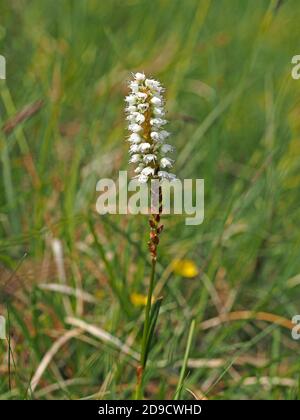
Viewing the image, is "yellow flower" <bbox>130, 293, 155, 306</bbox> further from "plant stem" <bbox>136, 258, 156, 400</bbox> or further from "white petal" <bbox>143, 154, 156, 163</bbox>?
"white petal" <bbox>143, 154, 156, 163</bbox>

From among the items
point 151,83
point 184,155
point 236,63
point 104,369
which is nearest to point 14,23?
point 236,63

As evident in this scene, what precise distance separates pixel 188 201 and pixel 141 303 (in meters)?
0.52

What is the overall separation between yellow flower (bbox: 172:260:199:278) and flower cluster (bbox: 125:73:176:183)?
955mm

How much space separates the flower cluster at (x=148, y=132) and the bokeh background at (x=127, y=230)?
1.71 ft

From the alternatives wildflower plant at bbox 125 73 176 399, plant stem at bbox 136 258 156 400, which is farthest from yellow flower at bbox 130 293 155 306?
wildflower plant at bbox 125 73 176 399

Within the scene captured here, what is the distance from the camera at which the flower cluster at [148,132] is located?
1.17m

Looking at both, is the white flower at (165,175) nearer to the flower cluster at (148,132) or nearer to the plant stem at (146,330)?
the flower cluster at (148,132)

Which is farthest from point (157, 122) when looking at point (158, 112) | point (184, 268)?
point (184, 268)

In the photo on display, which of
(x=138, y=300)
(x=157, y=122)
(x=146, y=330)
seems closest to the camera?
(x=157, y=122)

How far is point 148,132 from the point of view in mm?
1198

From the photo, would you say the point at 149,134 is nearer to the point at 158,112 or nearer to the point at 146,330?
the point at 158,112

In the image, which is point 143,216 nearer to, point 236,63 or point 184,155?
point 184,155

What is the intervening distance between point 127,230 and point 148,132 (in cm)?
105

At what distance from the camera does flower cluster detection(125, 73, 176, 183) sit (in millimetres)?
1175
